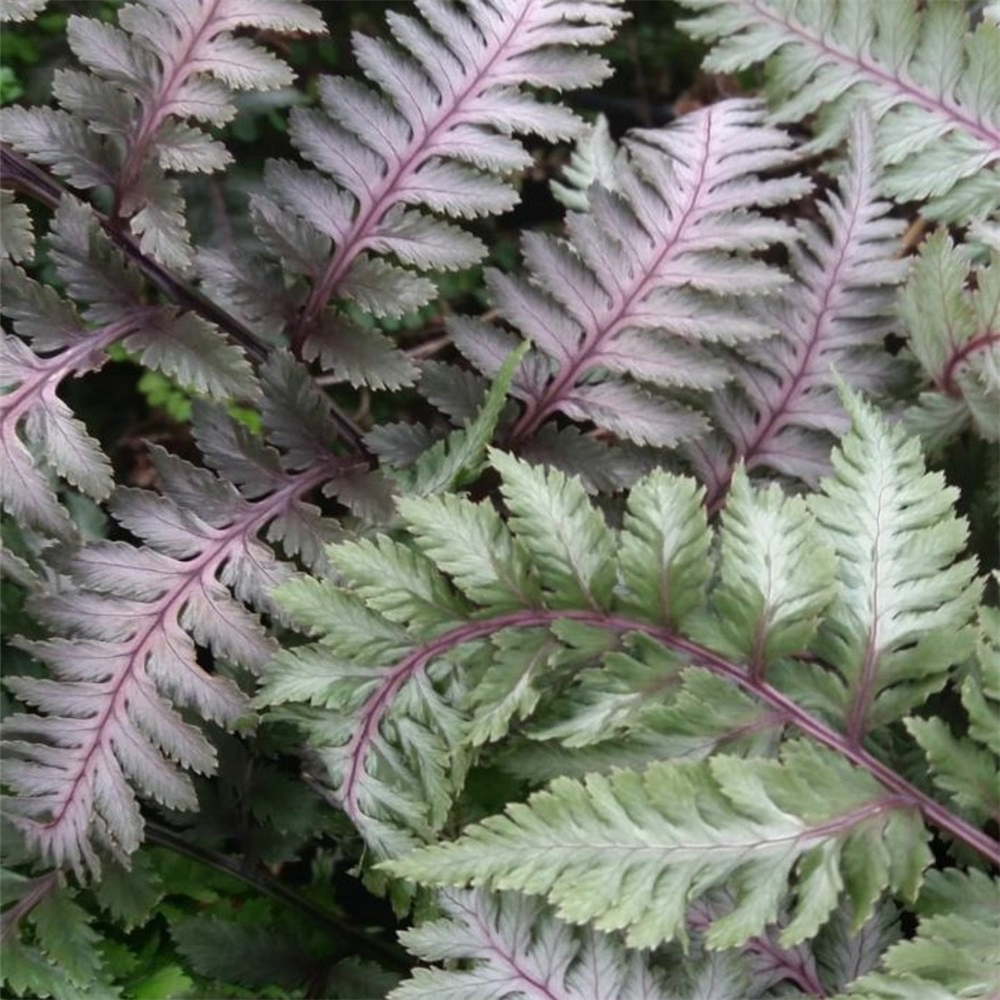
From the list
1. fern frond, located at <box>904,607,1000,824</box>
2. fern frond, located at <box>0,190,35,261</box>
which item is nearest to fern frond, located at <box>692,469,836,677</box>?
fern frond, located at <box>904,607,1000,824</box>

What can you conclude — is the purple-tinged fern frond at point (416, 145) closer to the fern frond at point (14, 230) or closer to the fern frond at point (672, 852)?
the fern frond at point (14, 230)

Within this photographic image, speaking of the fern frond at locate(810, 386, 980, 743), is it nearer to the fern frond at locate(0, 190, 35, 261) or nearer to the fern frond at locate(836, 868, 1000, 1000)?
the fern frond at locate(836, 868, 1000, 1000)

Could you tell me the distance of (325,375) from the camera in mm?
1428

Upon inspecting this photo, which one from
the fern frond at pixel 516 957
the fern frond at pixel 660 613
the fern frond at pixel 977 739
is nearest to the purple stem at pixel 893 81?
the fern frond at pixel 660 613

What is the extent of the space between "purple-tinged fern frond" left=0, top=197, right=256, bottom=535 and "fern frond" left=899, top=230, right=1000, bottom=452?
63cm

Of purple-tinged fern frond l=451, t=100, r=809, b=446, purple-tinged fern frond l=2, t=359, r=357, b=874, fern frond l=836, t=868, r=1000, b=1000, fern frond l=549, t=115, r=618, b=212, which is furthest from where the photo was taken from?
fern frond l=549, t=115, r=618, b=212

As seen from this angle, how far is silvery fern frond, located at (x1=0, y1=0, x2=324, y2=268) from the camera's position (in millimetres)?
973

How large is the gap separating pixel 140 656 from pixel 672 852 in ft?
1.54

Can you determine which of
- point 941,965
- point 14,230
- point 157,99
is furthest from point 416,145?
point 941,965

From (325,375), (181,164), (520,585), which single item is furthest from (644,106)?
(520,585)

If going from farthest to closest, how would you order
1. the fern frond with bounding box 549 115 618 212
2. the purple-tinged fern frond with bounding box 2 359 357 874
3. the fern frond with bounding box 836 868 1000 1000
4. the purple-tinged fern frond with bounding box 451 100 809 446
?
the fern frond with bounding box 549 115 618 212 → the purple-tinged fern frond with bounding box 451 100 809 446 → the purple-tinged fern frond with bounding box 2 359 357 874 → the fern frond with bounding box 836 868 1000 1000

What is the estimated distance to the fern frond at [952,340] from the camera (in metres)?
1.01

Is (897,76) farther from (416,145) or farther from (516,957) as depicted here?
(516,957)

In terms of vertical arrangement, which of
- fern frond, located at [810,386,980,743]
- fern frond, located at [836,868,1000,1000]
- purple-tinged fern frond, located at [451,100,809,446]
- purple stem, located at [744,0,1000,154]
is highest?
purple stem, located at [744,0,1000,154]
